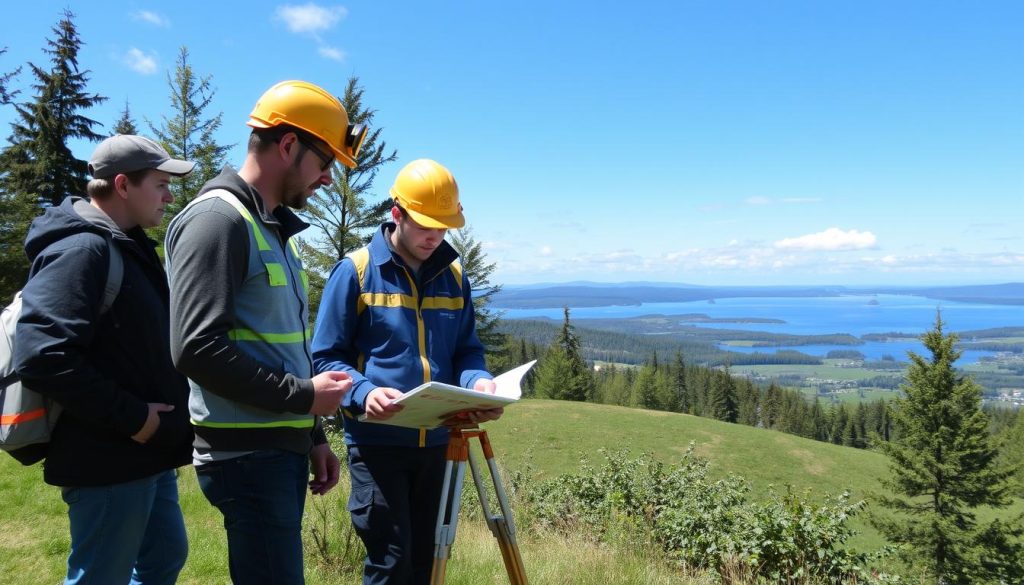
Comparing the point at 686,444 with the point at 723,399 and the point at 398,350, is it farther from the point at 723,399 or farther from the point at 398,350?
the point at 723,399

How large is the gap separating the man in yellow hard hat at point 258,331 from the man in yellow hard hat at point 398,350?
490 millimetres

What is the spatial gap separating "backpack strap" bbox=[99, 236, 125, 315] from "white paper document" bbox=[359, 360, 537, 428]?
99 centimetres

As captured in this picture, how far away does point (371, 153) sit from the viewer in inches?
971

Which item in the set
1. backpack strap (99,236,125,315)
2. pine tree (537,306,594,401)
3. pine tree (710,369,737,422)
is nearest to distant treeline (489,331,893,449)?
pine tree (710,369,737,422)

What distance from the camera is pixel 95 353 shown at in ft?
6.95

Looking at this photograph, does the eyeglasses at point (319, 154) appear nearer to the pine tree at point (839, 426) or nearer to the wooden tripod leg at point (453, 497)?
the wooden tripod leg at point (453, 497)

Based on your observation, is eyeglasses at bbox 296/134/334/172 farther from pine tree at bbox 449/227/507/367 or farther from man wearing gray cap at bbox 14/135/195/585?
pine tree at bbox 449/227/507/367

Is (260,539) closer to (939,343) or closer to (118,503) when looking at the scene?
(118,503)

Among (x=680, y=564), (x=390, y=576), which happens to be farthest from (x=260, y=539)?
(x=680, y=564)

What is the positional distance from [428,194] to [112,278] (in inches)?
48.8

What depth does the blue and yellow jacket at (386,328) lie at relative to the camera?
2.67 meters

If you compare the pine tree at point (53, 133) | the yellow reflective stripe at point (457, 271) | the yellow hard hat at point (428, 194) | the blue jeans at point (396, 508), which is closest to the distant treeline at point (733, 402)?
the pine tree at point (53, 133)

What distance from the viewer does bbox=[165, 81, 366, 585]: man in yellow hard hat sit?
5.93 feet

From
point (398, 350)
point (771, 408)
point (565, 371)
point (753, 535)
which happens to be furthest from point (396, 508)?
point (771, 408)
